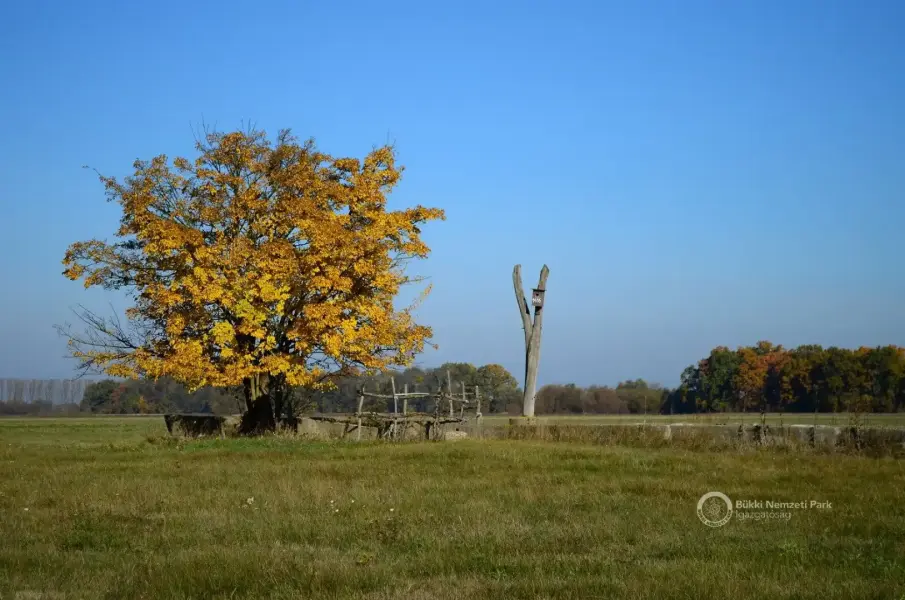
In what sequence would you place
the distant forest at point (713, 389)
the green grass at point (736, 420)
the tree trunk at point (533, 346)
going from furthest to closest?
the distant forest at point (713, 389) → the tree trunk at point (533, 346) → the green grass at point (736, 420)

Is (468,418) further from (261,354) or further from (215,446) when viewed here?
(215,446)

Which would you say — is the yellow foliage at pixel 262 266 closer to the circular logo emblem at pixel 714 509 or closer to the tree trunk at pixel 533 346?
the tree trunk at pixel 533 346

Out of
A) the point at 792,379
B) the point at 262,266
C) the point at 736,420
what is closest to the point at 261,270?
the point at 262,266

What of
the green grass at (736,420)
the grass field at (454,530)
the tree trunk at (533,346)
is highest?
the tree trunk at (533,346)

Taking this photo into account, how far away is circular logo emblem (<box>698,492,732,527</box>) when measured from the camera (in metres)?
11.3

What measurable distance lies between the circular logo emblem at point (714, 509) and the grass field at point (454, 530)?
17 centimetres

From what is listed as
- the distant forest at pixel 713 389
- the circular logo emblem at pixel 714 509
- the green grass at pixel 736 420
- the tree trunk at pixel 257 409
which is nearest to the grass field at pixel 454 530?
the circular logo emblem at pixel 714 509

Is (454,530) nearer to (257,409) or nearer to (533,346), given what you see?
(533,346)

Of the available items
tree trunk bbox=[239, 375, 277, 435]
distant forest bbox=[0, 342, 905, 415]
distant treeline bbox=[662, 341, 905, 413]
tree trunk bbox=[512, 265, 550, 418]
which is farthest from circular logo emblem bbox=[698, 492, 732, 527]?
distant treeline bbox=[662, 341, 905, 413]

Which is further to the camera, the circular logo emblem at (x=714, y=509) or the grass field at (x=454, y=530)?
the circular logo emblem at (x=714, y=509)

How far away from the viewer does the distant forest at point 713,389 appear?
245ft

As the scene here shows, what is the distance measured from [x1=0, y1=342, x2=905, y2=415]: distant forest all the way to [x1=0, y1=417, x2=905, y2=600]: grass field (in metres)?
34.3

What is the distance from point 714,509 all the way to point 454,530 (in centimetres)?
397

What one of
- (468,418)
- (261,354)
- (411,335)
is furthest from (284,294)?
(468,418)
